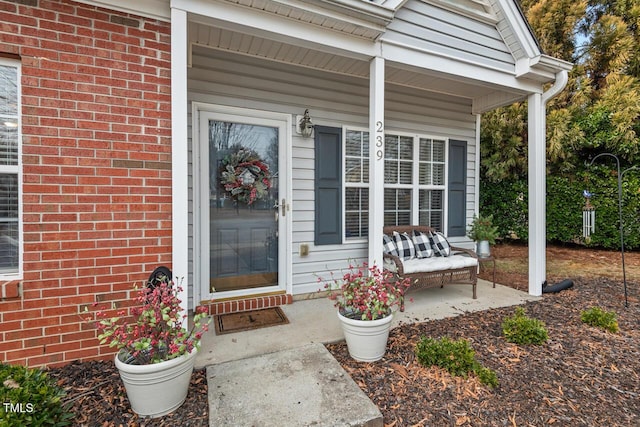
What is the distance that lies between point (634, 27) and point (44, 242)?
11617mm

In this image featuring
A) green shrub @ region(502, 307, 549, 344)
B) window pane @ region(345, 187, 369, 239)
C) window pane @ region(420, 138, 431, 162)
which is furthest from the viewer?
window pane @ region(420, 138, 431, 162)

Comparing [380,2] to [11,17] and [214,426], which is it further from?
[214,426]

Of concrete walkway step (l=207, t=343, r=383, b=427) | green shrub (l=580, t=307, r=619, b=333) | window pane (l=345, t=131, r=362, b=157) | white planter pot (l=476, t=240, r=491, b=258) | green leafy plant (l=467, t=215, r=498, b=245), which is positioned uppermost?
window pane (l=345, t=131, r=362, b=157)

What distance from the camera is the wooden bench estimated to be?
3.31 m

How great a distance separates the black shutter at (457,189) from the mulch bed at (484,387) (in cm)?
203

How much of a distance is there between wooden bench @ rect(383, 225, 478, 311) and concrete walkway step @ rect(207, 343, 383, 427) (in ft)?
4.74

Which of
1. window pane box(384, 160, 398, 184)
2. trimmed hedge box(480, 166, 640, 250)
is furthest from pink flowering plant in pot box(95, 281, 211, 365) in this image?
trimmed hedge box(480, 166, 640, 250)

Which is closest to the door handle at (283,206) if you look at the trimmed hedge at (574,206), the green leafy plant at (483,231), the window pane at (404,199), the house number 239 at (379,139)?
the house number 239 at (379,139)

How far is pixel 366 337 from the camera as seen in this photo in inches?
85.4

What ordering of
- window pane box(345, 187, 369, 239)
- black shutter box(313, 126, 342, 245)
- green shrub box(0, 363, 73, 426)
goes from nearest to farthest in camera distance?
green shrub box(0, 363, 73, 426) < black shutter box(313, 126, 342, 245) < window pane box(345, 187, 369, 239)

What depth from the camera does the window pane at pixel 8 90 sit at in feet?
6.36

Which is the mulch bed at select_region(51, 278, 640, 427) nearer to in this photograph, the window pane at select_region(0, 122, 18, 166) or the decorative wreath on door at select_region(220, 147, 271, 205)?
the window pane at select_region(0, 122, 18, 166)

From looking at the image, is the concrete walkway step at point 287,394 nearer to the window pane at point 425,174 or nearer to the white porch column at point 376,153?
the white porch column at point 376,153

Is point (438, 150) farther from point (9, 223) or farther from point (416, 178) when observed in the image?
point (9, 223)
